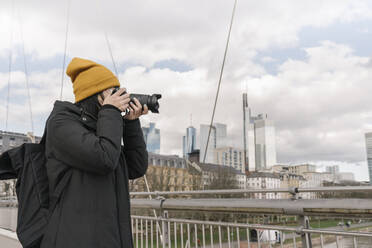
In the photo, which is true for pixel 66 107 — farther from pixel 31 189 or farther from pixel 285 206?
pixel 285 206

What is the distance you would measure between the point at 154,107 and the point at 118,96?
0.63ft

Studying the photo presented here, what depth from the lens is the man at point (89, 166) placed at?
1.30 meters

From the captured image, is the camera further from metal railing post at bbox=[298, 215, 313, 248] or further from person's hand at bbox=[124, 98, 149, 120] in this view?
metal railing post at bbox=[298, 215, 313, 248]

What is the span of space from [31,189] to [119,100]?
0.50 m

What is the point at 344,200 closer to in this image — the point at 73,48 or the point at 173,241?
the point at 173,241

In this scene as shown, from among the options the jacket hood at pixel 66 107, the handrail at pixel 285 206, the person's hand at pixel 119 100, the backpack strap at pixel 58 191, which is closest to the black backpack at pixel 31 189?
the backpack strap at pixel 58 191

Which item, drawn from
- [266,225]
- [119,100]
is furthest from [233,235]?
[119,100]

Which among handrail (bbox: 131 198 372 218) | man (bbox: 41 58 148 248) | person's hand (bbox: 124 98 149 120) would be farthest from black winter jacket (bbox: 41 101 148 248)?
A: handrail (bbox: 131 198 372 218)

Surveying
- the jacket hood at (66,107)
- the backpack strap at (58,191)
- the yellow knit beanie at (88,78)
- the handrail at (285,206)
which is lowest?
the handrail at (285,206)

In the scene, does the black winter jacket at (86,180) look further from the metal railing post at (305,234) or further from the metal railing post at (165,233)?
the metal railing post at (165,233)

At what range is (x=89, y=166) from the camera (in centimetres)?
131

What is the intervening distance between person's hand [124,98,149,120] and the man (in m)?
0.01

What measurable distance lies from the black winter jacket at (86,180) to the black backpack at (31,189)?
4cm

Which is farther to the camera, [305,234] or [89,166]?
[305,234]
